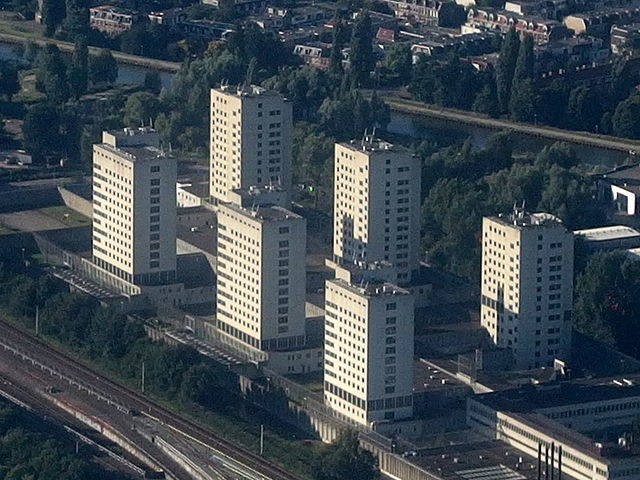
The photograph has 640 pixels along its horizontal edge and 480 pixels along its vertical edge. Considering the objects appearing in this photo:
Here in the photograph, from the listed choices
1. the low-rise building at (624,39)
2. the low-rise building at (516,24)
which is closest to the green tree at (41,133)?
the low-rise building at (516,24)

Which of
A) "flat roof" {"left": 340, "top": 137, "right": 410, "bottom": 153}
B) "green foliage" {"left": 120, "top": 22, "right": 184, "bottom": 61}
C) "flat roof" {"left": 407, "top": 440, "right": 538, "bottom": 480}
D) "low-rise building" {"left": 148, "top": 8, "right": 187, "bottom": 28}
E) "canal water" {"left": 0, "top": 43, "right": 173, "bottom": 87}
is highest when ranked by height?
"flat roof" {"left": 340, "top": 137, "right": 410, "bottom": 153}

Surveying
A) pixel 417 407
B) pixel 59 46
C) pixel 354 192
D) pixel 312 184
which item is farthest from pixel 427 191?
pixel 59 46

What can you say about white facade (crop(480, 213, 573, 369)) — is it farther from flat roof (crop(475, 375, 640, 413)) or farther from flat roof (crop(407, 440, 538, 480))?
flat roof (crop(407, 440, 538, 480))

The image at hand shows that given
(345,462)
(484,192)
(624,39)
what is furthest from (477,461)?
(624,39)

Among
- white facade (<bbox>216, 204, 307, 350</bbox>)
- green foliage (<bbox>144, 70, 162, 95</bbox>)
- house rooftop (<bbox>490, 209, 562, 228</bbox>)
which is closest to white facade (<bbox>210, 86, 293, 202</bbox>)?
white facade (<bbox>216, 204, 307, 350</bbox>)

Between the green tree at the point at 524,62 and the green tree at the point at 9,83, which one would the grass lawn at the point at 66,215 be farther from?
the green tree at the point at 524,62

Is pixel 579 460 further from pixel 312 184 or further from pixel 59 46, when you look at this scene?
pixel 59 46
